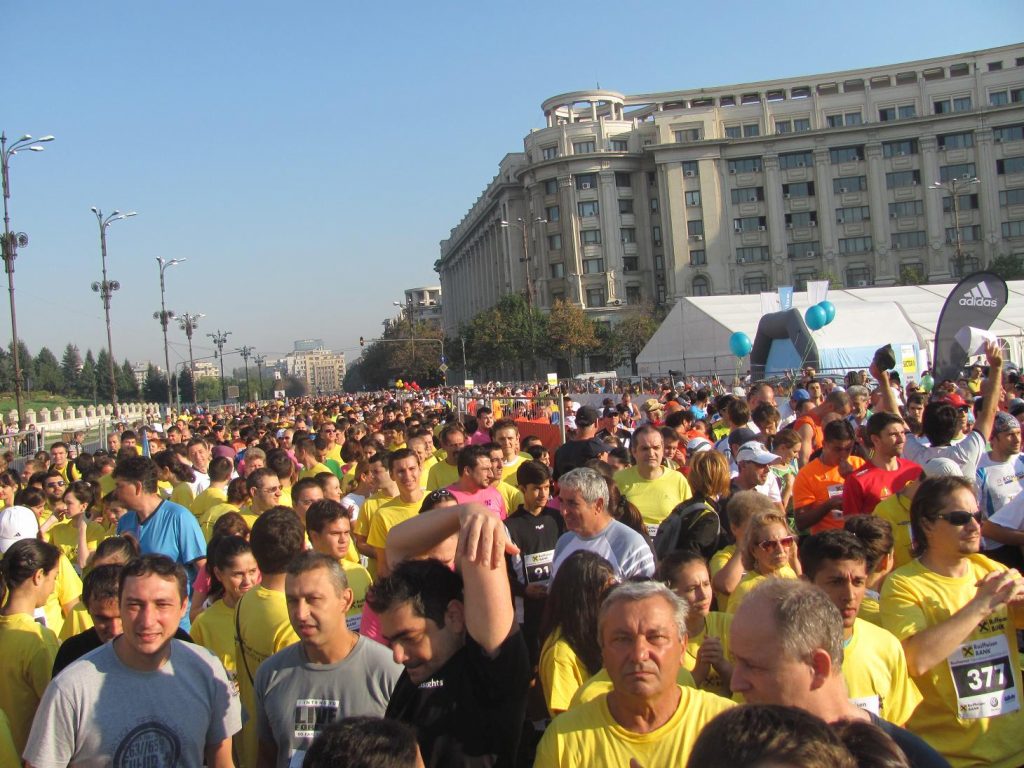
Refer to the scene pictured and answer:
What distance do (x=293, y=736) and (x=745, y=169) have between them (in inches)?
3633

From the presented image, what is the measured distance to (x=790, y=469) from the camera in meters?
8.08

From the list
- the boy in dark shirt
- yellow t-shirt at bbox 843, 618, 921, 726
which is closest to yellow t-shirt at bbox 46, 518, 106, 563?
the boy in dark shirt

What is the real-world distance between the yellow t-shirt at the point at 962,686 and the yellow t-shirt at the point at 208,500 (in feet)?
20.6

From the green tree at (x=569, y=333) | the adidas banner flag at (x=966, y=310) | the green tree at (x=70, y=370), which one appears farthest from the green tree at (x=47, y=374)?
the adidas banner flag at (x=966, y=310)

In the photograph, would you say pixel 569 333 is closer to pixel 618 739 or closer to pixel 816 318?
pixel 816 318

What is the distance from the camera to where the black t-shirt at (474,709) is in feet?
9.23

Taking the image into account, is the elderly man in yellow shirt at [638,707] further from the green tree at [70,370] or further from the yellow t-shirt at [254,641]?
the green tree at [70,370]

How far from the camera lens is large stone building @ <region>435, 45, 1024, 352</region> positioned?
86.8 metres

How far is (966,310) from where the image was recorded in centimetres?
1925

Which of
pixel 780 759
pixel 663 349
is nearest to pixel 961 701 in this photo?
pixel 780 759

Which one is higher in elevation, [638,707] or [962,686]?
[638,707]

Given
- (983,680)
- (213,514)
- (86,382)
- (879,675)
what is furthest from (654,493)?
(86,382)

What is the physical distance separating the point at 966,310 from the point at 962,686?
56.7 ft

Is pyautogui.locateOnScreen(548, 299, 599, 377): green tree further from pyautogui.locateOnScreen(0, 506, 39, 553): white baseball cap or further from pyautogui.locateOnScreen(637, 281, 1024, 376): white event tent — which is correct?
pyautogui.locateOnScreen(0, 506, 39, 553): white baseball cap
